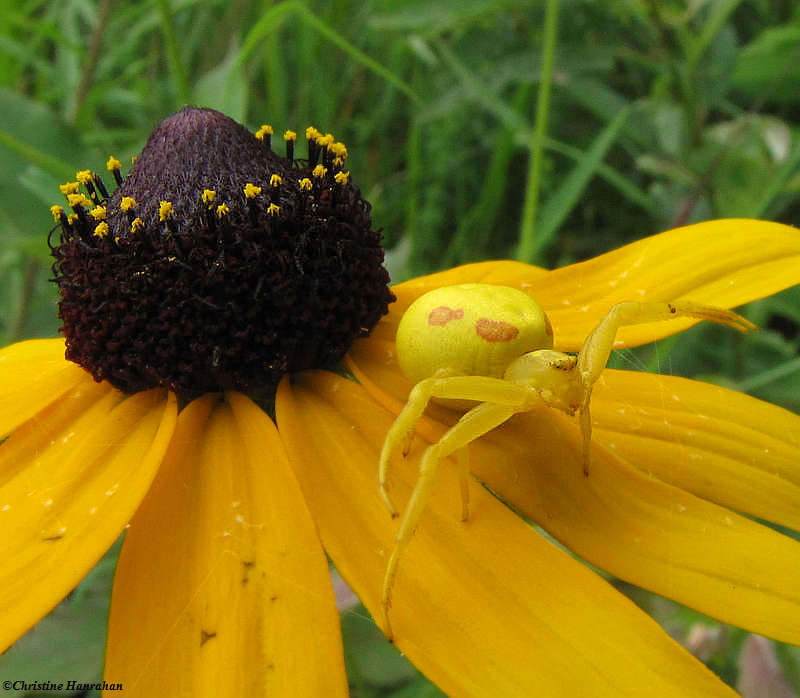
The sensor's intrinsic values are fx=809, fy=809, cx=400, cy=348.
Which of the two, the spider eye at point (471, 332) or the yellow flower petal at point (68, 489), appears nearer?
the yellow flower petal at point (68, 489)

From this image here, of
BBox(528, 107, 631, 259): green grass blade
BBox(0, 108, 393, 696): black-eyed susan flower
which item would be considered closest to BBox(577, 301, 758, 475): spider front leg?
BBox(0, 108, 393, 696): black-eyed susan flower

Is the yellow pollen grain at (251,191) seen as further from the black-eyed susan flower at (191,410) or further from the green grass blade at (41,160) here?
the green grass blade at (41,160)

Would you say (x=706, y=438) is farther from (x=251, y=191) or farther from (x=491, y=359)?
(x=251, y=191)

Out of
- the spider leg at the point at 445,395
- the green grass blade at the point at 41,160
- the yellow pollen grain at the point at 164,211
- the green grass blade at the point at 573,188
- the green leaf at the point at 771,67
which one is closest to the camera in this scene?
the spider leg at the point at 445,395

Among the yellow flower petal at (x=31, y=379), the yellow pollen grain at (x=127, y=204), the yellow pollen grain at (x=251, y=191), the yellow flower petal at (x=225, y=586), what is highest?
the yellow pollen grain at (x=251, y=191)

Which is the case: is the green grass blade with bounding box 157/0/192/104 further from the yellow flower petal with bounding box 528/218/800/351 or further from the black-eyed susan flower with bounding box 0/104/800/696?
the yellow flower petal with bounding box 528/218/800/351

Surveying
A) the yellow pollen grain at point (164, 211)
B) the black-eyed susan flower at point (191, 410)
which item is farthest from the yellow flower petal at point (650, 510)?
the yellow pollen grain at point (164, 211)

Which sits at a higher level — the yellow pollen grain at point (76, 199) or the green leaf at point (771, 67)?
the green leaf at point (771, 67)
